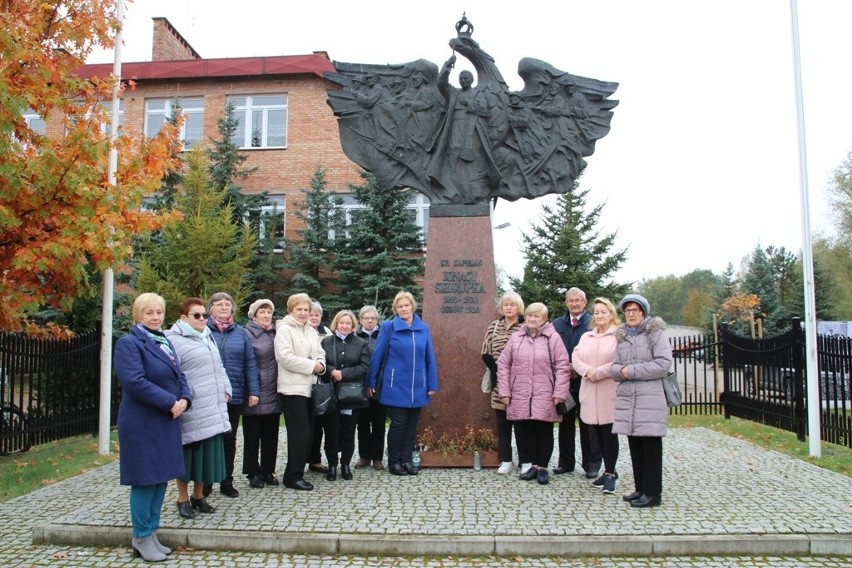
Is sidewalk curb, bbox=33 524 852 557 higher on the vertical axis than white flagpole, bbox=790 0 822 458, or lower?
lower

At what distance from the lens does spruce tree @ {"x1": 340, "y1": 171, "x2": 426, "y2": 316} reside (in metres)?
17.6

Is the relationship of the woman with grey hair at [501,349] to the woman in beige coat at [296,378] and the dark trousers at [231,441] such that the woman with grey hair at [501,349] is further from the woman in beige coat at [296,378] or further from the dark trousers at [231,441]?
the dark trousers at [231,441]

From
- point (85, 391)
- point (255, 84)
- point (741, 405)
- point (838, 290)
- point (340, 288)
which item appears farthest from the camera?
point (838, 290)

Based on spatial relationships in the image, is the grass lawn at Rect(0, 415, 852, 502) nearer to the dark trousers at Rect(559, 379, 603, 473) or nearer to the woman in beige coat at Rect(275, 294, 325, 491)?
the woman in beige coat at Rect(275, 294, 325, 491)

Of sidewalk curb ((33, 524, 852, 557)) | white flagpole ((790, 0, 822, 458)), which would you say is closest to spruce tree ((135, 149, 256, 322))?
sidewalk curb ((33, 524, 852, 557))

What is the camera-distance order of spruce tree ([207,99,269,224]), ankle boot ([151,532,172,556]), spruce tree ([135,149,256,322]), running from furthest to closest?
1. spruce tree ([207,99,269,224])
2. spruce tree ([135,149,256,322])
3. ankle boot ([151,532,172,556])

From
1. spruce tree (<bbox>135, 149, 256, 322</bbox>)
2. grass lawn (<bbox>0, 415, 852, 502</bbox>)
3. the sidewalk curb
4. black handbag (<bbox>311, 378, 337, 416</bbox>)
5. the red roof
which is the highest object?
the red roof

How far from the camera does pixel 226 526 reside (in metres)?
5.32

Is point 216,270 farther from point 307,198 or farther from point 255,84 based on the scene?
point 255,84

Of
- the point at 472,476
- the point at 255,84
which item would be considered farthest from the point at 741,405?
the point at 255,84

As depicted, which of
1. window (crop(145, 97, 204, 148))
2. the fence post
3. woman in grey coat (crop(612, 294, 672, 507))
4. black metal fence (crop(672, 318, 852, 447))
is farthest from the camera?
window (crop(145, 97, 204, 148))

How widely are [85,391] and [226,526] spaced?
5.98 meters

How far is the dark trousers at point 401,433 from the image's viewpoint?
7168 millimetres

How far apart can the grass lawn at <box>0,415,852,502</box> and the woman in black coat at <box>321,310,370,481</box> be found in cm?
308
